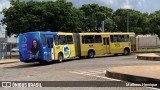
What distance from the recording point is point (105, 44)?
127 ft

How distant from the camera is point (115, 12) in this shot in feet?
273

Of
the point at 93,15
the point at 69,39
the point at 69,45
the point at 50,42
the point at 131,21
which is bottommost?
the point at 69,45

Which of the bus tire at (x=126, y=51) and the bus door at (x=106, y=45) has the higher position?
the bus door at (x=106, y=45)

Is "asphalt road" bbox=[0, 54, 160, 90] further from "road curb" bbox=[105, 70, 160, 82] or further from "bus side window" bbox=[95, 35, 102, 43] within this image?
"bus side window" bbox=[95, 35, 102, 43]

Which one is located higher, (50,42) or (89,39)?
(89,39)

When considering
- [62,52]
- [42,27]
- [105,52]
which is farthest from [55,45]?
[42,27]

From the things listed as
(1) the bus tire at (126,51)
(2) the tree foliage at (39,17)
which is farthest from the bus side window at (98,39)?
(2) the tree foliage at (39,17)

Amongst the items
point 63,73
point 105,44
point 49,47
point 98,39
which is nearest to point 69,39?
point 49,47

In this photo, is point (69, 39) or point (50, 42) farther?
point (69, 39)

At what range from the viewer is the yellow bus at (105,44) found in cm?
3681

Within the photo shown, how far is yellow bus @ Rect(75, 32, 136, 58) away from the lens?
121 feet

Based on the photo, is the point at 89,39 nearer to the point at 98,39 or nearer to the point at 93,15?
the point at 98,39

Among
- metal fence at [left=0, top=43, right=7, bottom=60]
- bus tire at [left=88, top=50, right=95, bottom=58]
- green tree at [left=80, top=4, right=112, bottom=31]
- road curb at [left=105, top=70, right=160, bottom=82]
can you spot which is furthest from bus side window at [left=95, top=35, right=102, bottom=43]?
green tree at [left=80, top=4, right=112, bottom=31]

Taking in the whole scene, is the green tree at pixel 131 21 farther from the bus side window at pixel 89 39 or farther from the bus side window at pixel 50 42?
the bus side window at pixel 50 42
